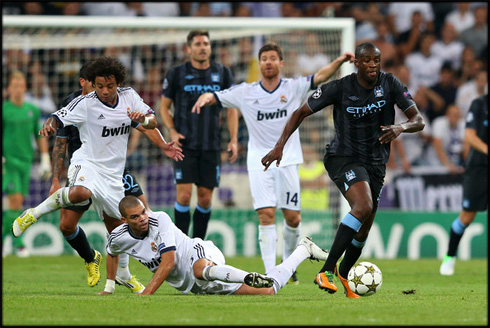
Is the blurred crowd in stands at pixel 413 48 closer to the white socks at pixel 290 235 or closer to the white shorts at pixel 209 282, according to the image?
the white socks at pixel 290 235

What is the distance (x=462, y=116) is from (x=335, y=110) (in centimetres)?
1040

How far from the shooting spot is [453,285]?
32.3ft

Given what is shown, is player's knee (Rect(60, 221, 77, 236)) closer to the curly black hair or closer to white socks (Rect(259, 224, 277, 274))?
the curly black hair

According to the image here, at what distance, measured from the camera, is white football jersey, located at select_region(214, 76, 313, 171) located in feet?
33.3

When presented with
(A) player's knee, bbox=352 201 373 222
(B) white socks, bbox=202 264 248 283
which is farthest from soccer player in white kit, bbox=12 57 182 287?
(A) player's knee, bbox=352 201 373 222

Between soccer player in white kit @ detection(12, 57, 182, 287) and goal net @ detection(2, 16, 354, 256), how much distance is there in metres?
6.32

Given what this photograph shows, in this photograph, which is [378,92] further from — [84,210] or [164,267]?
[84,210]

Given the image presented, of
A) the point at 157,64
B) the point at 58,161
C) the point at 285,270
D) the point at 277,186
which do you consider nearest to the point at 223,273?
the point at 285,270

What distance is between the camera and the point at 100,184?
8.58m

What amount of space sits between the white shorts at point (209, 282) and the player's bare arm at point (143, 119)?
126 centimetres

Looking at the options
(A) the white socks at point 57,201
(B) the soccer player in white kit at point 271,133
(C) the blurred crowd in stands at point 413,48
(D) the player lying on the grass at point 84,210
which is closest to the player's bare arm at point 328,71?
(B) the soccer player in white kit at point 271,133

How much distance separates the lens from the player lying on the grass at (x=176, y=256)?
7754 mm

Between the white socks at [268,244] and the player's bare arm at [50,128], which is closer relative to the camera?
the player's bare arm at [50,128]

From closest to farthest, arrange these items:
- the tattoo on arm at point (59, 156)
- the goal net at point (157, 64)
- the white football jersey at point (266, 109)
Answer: the tattoo on arm at point (59, 156) < the white football jersey at point (266, 109) < the goal net at point (157, 64)
